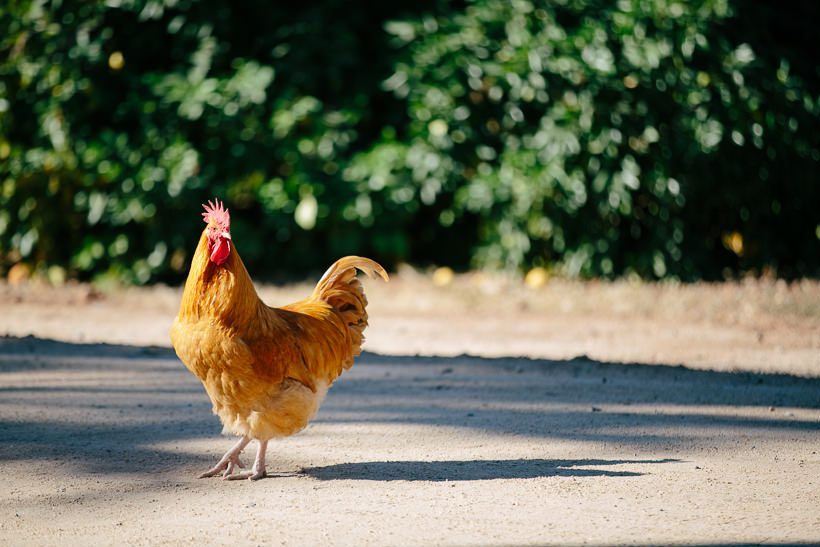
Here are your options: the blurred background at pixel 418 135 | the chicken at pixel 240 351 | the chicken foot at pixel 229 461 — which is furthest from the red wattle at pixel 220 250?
the blurred background at pixel 418 135

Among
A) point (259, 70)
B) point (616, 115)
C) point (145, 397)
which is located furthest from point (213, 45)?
point (145, 397)

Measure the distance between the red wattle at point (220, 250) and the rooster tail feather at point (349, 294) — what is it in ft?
3.14

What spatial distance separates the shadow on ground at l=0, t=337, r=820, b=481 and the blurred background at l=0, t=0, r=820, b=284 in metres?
4.07

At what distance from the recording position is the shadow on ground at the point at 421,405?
511 cm

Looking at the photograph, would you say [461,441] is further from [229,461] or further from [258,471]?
[229,461]

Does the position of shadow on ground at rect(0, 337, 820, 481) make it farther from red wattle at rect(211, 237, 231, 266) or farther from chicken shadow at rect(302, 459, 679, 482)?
red wattle at rect(211, 237, 231, 266)

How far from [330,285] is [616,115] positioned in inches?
254

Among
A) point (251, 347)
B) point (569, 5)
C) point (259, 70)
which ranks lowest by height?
point (251, 347)

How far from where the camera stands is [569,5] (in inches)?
450

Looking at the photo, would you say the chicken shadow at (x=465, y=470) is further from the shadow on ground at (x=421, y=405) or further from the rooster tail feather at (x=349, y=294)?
the rooster tail feather at (x=349, y=294)

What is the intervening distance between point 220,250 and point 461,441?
187 cm

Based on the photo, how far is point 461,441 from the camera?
216 inches

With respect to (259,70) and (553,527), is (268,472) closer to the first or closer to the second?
(553,527)

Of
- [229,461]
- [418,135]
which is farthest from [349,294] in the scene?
[418,135]
